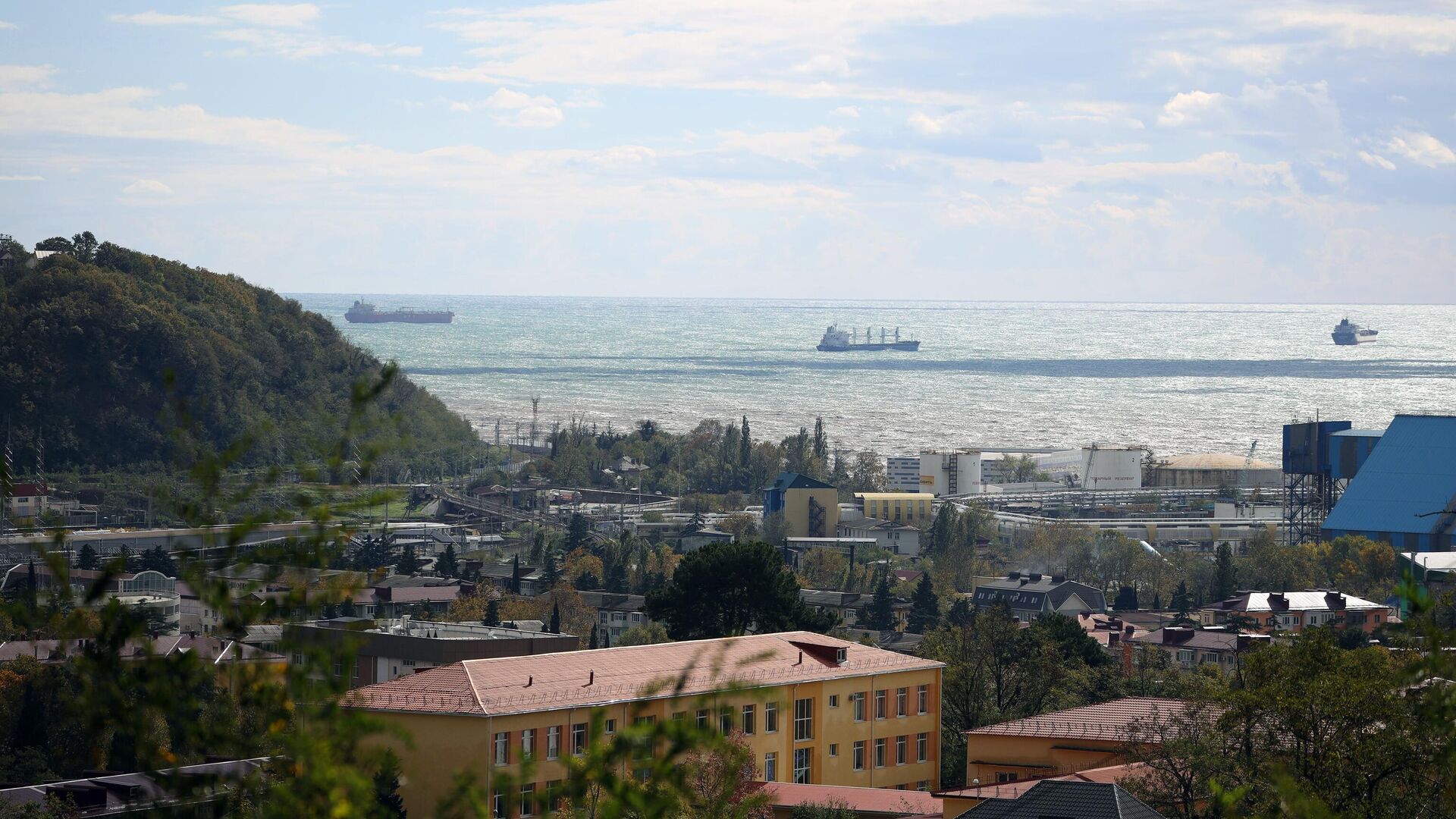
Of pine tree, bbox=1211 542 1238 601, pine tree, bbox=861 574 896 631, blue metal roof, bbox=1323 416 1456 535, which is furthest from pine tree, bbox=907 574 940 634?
blue metal roof, bbox=1323 416 1456 535

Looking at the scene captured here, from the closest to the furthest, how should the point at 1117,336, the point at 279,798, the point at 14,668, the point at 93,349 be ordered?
1. the point at 279,798
2. the point at 14,668
3. the point at 93,349
4. the point at 1117,336

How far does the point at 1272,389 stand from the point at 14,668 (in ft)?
262

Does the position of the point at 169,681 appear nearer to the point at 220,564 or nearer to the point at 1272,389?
the point at 220,564

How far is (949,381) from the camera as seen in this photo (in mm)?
99875

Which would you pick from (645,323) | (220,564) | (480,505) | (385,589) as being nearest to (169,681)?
(220,564)

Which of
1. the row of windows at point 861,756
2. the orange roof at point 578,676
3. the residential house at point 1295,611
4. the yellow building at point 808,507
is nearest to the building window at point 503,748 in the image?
the orange roof at point 578,676

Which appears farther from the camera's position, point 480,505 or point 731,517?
point 480,505

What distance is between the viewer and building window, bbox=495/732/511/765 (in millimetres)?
13523

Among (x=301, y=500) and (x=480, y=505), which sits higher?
(x=301, y=500)

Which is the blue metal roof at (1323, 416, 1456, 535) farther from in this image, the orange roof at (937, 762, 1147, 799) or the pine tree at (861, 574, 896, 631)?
the orange roof at (937, 762, 1147, 799)

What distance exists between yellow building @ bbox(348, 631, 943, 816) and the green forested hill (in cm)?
3089

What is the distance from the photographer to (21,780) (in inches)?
619

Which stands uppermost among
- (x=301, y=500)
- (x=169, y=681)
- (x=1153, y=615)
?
(x=301, y=500)

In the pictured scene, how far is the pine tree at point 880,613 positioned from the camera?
27031 millimetres
